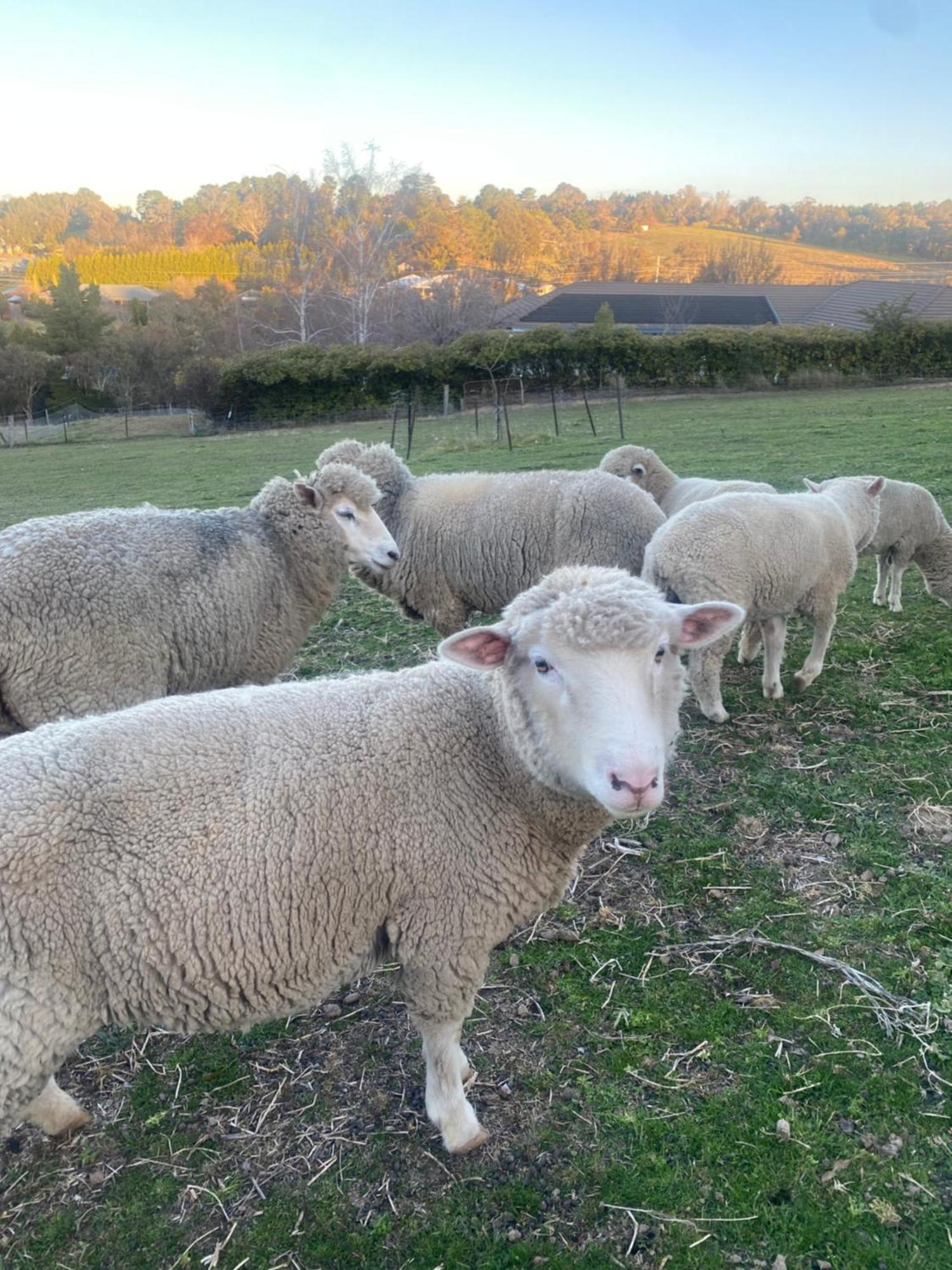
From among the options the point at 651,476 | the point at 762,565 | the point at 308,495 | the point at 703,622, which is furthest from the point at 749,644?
the point at 703,622

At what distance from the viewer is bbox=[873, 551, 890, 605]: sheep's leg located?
741 cm

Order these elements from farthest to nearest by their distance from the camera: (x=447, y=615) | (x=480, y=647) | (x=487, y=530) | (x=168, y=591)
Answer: (x=447, y=615), (x=487, y=530), (x=168, y=591), (x=480, y=647)

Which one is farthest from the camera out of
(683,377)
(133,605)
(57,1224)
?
(683,377)

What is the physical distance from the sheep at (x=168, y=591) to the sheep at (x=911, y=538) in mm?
4365

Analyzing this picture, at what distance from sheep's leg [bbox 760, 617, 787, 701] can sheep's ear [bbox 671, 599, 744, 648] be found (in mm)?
3097

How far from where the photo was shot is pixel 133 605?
4383 millimetres

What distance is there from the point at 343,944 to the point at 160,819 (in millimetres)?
705

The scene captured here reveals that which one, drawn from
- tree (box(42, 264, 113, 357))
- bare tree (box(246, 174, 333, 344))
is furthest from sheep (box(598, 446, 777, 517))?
tree (box(42, 264, 113, 357))

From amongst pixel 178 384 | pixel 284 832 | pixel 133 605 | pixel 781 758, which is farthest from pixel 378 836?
pixel 178 384

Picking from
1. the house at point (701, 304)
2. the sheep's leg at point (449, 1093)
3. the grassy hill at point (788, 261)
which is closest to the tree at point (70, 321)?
the house at point (701, 304)

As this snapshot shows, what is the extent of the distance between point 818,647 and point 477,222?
279 feet

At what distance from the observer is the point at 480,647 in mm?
2623

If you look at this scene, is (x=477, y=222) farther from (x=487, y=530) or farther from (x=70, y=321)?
(x=487, y=530)

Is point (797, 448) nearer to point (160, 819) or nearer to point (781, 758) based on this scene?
point (781, 758)
